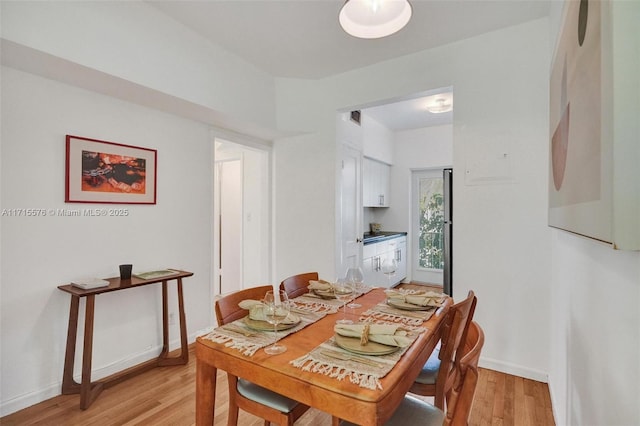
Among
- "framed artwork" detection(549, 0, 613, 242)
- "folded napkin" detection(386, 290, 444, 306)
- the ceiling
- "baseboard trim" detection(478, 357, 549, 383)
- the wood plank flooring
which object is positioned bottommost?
the wood plank flooring

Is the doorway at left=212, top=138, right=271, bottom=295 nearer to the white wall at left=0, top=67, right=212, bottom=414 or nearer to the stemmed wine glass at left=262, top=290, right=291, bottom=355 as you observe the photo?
the white wall at left=0, top=67, right=212, bottom=414

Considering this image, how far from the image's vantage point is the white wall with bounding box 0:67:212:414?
201 cm

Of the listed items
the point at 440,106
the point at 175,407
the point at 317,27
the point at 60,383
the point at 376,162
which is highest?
the point at 317,27

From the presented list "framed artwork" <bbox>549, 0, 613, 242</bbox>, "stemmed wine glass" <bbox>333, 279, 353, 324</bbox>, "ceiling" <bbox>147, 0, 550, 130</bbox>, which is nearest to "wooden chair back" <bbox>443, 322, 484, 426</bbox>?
"framed artwork" <bbox>549, 0, 613, 242</bbox>

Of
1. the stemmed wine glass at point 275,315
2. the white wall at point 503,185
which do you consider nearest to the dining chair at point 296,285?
the stemmed wine glass at point 275,315

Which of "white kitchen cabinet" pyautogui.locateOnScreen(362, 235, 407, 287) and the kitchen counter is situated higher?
the kitchen counter

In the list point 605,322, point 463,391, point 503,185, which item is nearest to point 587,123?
point 605,322

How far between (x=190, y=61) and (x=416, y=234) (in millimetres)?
4463

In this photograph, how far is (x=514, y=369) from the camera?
8.16ft

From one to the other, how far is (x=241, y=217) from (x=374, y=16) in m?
3.33

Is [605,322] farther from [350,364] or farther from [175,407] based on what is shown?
[175,407]

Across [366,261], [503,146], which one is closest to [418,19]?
[503,146]

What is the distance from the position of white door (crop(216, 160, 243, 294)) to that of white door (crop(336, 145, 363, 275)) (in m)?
1.65

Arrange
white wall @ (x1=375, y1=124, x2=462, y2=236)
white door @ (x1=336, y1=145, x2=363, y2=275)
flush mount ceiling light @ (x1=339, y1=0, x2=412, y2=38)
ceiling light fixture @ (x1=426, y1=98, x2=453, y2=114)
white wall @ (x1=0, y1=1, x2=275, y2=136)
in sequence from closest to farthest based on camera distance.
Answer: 1. flush mount ceiling light @ (x1=339, y1=0, x2=412, y2=38)
2. white wall @ (x1=0, y1=1, x2=275, y2=136)
3. white door @ (x1=336, y1=145, x2=363, y2=275)
4. ceiling light fixture @ (x1=426, y1=98, x2=453, y2=114)
5. white wall @ (x1=375, y1=124, x2=462, y2=236)
